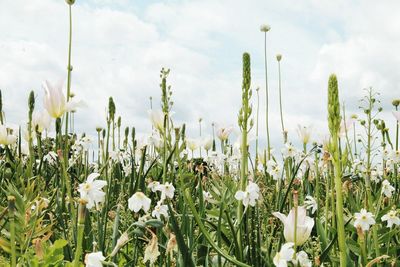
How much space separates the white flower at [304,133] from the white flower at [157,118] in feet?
3.83

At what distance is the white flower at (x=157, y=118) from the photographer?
280cm

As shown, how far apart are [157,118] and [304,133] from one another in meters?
1.24

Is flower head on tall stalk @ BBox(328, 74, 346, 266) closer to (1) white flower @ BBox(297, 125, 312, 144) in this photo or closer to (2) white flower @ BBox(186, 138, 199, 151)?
(1) white flower @ BBox(297, 125, 312, 144)

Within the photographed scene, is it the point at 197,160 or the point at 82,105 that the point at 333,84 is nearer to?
the point at 82,105

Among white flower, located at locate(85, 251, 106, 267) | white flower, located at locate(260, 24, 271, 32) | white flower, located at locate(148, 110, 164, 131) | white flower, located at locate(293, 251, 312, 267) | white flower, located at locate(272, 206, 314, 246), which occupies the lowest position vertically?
white flower, located at locate(293, 251, 312, 267)

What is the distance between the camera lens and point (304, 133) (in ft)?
12.0

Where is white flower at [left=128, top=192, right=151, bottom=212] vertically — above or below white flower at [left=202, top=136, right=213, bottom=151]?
below

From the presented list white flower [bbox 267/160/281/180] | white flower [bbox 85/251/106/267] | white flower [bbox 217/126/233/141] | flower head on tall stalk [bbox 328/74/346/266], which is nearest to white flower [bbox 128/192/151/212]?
white flower [bbox 85/251/106/267]

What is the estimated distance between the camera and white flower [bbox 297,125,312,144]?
3.66 metres

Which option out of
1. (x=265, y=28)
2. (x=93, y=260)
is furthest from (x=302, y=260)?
(x=265, y=28)

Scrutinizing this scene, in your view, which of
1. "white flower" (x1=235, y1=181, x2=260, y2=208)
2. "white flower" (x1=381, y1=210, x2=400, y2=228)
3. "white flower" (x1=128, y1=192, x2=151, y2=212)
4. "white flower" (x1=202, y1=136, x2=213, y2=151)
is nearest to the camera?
"white flower" (x1=235, y1=181, x2=260, y2=208)

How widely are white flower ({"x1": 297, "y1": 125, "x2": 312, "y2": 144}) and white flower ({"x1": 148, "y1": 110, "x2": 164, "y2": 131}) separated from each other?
3.83 ft

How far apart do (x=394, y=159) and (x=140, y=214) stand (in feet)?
6.86

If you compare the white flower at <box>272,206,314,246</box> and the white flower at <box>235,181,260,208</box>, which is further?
the white flower at <box>235,181,260,208</box>
